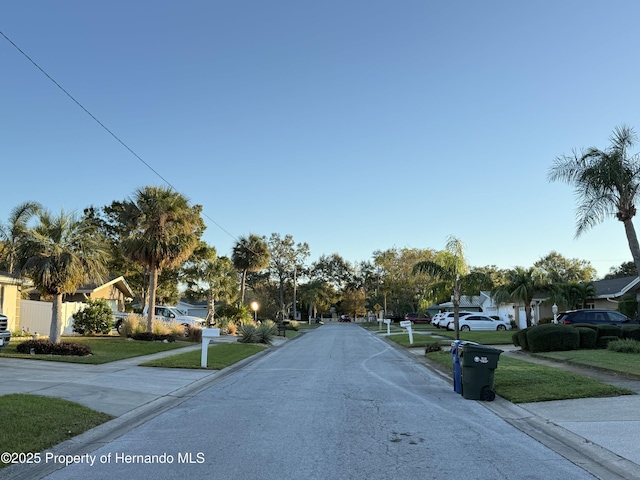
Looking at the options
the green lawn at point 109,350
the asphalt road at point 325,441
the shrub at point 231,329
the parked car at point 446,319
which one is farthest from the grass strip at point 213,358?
the parked car at point 446,319

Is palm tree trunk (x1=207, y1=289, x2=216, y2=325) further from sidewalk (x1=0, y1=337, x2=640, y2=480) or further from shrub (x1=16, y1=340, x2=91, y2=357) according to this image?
sidewalk (x1=0, y1=337, x2=640, y2=480)

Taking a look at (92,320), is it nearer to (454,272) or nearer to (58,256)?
(58,256)

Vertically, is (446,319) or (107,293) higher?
(107,293)

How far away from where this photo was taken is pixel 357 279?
11094cm

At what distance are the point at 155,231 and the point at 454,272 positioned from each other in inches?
572

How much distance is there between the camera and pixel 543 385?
461 inches

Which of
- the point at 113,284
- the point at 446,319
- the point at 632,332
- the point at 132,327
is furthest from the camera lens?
the point at 446,319

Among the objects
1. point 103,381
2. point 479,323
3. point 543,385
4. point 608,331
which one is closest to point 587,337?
point 608,331

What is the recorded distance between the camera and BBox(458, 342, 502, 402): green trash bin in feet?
35.3

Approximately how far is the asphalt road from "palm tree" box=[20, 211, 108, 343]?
7974 millimetres

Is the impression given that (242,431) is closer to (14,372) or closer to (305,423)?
(305,423)

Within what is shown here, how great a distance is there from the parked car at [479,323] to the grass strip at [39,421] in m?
36.9

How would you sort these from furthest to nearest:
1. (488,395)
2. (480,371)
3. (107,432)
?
1. (480,371)
2. (488,395)
3. (107,432)

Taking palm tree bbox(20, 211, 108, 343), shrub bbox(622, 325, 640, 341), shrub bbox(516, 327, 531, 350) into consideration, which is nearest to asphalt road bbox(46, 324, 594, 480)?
palm tree bbox(20, 211, 108, 343)
